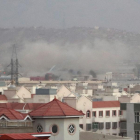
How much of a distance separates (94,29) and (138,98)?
14595cm

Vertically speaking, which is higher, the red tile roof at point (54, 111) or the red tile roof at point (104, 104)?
the red tile roof at point (104, 104)

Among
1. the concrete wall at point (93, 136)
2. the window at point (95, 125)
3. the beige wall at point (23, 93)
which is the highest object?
the beige wall at point (23, 93)

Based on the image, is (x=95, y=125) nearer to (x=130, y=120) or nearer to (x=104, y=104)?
(x=104, y=104)

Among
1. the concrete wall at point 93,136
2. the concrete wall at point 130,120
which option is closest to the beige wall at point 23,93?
the concrete wall at point 130,120

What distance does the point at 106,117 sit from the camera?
107 feet

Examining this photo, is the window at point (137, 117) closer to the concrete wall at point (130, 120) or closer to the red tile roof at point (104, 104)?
the concrete wall at point (130, 120)

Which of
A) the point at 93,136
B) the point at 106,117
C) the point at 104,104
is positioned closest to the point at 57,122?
the point at 93,136

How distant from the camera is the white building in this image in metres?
31.5

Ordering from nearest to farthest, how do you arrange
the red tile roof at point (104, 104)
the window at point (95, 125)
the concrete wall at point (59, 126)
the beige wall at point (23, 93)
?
the concrete wall at point (59, 126), the window at point (95, 125), the red tile roof at point (104, 104), the beige wall at point (23, 93)

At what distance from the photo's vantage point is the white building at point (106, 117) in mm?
31500

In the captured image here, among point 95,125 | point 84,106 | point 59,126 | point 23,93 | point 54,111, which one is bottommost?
point 95,125

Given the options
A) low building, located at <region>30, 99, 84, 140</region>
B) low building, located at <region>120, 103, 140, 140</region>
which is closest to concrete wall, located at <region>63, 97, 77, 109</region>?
low building, located at <region>120, 103, 140, 140</region>

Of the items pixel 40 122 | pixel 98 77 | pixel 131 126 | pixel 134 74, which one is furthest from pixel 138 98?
pixel 134 74

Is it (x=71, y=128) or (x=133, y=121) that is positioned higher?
(x=133, y=121)
